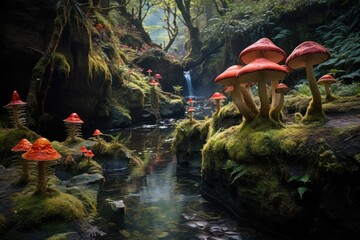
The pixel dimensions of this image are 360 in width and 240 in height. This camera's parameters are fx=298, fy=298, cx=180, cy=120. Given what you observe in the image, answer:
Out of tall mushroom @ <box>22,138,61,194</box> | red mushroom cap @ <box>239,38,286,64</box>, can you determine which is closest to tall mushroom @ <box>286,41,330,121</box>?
red mushroom cap @ <box>239,38,286,64</box>

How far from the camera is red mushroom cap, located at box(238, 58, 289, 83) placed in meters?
4.62

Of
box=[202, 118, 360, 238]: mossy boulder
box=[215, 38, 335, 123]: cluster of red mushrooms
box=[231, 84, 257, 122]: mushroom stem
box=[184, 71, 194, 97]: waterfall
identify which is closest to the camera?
box=[202, 118, 360, 238]: mossy boulder

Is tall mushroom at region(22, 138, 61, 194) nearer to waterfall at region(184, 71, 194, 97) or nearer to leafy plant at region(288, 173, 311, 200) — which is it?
leafy plant at region(288, 173, 311, 200)

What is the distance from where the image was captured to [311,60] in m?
5.15

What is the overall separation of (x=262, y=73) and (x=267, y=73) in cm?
8

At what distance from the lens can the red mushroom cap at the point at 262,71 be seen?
4625 millimetres

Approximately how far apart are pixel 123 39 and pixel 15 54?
61.7ft

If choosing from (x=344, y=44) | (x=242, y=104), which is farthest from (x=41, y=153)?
(x=344, y=44)

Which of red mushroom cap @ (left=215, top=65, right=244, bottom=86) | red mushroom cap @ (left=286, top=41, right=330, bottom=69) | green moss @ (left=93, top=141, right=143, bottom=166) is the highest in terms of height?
A: red mushroom cap @ (left=286, top=41, right=330, bottom=69)

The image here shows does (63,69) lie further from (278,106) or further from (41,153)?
(278,106)

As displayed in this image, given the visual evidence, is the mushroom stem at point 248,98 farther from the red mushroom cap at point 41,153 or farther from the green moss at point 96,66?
the green moss at point 96,66

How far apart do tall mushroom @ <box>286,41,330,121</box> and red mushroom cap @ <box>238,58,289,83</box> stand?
1.17 ft

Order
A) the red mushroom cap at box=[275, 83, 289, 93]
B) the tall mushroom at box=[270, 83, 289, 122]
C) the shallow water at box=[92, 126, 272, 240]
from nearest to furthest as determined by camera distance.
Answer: the shallow water at box=[92, 126, 272, 240] < the red mushroom cap at box=[275, 83, 289, 93] < the tall mushroom at box=[270, 83, 289, 122]

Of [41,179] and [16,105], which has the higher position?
[16,105]
